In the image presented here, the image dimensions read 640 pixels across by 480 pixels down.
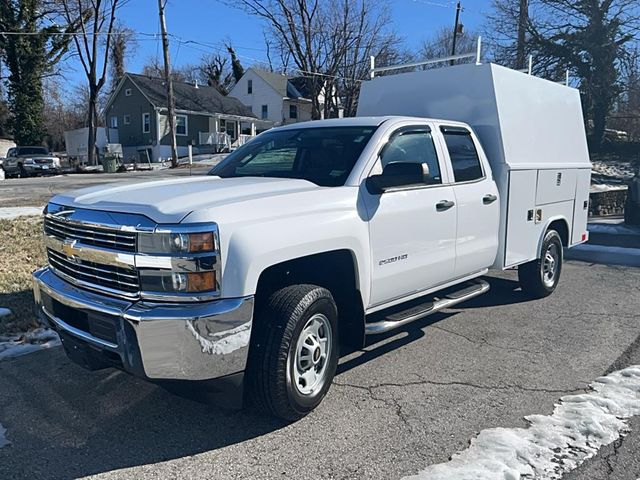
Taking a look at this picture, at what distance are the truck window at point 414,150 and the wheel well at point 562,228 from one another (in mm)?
2666

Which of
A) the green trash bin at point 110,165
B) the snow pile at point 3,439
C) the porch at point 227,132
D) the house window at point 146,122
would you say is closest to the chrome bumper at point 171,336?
the snow pile at point 3,439

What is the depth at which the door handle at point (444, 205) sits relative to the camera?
4582mm

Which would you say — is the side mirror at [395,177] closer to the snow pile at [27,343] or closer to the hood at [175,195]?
the hood at [175,195]

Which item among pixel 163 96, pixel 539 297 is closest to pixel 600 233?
→ pixel 539 297

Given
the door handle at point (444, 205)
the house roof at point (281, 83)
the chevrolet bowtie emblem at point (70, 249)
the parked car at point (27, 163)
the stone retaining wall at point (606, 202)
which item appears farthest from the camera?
the house roof at point (281, 83)

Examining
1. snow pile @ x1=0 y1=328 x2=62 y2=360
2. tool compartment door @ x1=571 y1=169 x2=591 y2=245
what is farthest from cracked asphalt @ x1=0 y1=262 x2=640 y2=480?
tool compartment door @ x1=571 y1=169 x2=591 y2=245

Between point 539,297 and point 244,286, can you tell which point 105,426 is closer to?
point 244,286

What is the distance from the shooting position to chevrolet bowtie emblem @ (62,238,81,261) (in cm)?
344

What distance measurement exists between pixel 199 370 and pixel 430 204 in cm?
238

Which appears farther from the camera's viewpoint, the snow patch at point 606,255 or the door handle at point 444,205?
the snow patch at point 606,255

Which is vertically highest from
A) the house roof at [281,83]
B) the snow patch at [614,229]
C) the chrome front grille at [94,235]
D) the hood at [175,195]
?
the house roof at [281,83]

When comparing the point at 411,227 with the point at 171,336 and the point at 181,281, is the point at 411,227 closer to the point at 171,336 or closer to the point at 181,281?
the point at 181,281

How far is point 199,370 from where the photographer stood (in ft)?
9.91

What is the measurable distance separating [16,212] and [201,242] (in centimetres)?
900
